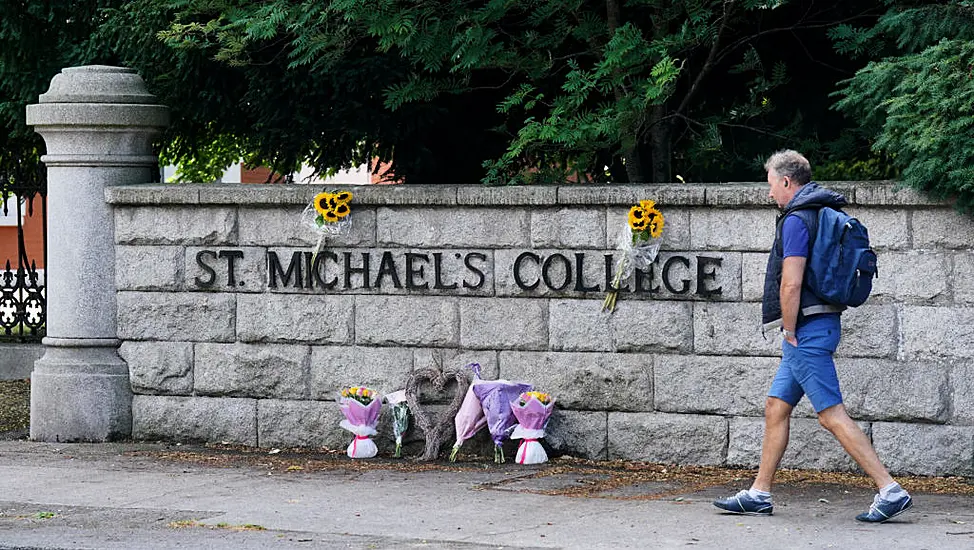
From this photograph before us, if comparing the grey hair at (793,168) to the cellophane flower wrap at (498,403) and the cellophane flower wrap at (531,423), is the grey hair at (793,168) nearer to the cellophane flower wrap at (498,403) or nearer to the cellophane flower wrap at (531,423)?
the cellophane flower wrap at (531,423)

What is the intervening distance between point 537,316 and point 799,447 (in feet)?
5.67

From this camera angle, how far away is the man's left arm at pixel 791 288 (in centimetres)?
697

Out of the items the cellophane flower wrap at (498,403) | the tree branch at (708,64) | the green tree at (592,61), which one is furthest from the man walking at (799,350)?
the tree branch at (708,64)

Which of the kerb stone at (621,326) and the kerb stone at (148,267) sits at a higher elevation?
the kerb stone at (148,267)

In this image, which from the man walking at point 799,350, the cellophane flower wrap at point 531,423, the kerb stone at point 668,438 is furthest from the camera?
the cellophane flower wrap at point 531,423

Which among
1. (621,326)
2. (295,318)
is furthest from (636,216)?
(295,318)

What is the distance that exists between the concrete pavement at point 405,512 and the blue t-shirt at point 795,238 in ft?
4.11

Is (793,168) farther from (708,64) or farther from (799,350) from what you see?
(708,64)

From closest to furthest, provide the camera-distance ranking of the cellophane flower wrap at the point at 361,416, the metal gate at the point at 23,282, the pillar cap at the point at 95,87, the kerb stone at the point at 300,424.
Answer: the cellophane flower wrap at the point at 361,416
the kerb stone at the point at 300,424
the pillar cap at the point at 95,87
the metal gate at the point at 23,282

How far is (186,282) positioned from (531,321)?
93.5 inches

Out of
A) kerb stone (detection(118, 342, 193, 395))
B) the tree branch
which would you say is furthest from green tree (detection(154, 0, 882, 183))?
kerb stone (detection(118, 342, 193, 395))

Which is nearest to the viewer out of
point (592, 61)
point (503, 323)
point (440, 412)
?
point (503, 323)

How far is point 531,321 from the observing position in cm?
913

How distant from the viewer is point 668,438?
8836 mm
